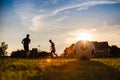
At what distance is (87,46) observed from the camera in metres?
18.2

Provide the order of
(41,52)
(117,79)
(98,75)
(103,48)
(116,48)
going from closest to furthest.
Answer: (117,79) < (98,75) < (41,52) < (116,48) < (103,48)

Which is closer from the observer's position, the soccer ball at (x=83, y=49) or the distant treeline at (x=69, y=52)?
the soccer ball at (x=83, y=49)

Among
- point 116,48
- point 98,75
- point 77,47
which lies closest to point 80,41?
point 77,47

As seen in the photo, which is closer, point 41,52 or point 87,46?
point 87,46

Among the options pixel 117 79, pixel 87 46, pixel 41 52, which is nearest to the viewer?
pixel 117 79

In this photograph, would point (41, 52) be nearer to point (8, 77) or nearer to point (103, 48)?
point (103, 48)

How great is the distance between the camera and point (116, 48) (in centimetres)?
5788

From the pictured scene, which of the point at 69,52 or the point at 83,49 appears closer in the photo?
the point at 83,49

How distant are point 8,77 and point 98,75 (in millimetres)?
3407

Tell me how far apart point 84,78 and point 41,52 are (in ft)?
109

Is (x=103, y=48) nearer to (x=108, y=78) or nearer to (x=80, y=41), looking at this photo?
(x=80, y=41)

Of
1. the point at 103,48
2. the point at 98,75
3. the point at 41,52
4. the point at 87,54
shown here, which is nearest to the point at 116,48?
the point at 103,48

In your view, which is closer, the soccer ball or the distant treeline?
the soccer ball

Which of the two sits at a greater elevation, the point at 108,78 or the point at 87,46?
the point at 87,46
